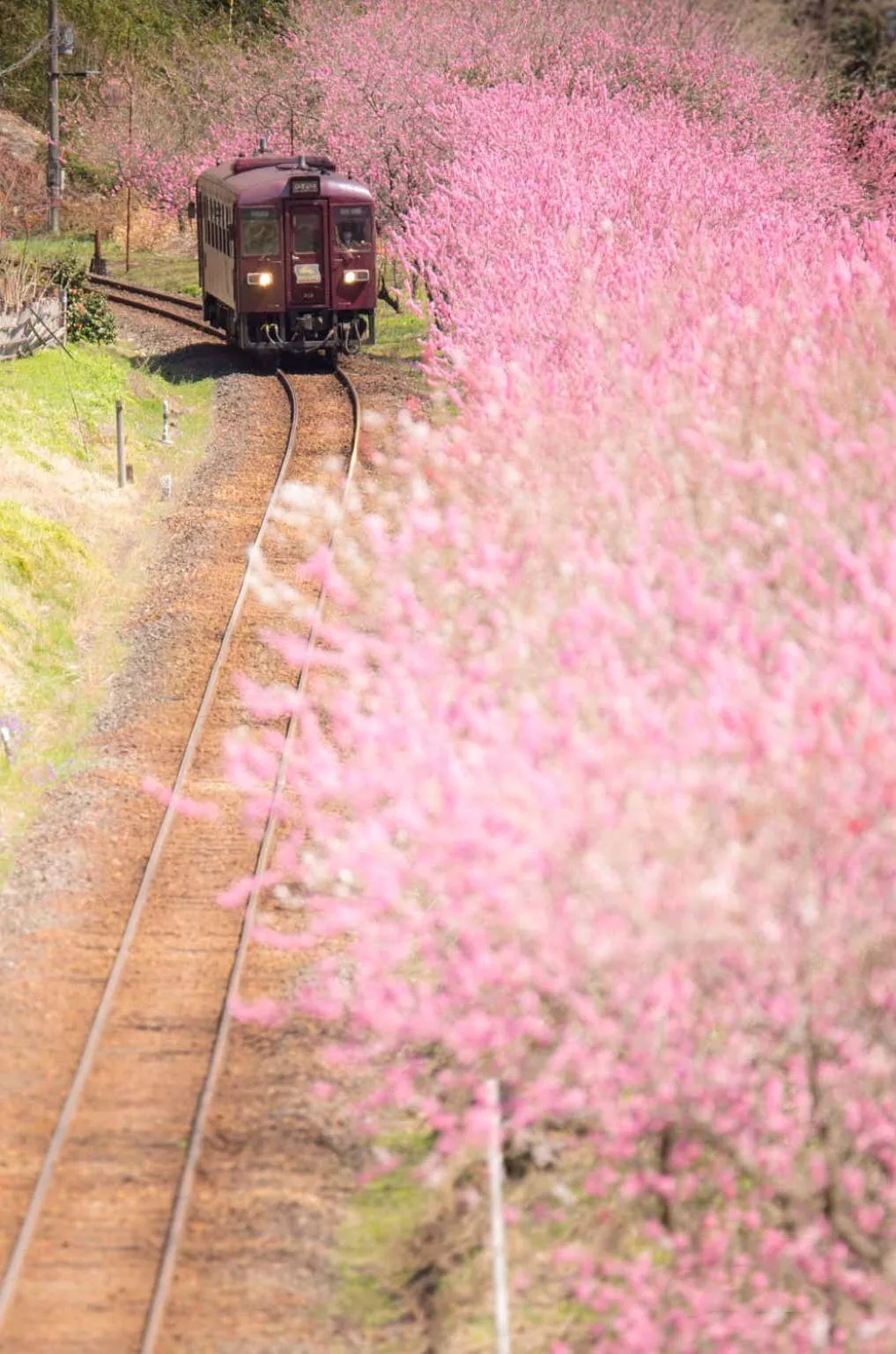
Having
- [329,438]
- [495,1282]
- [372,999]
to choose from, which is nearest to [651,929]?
[372,999]

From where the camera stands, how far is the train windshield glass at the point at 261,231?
106ft

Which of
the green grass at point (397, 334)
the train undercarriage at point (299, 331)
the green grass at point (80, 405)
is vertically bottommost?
the green grass at point (397, 334)

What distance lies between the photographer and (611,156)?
3272 cm

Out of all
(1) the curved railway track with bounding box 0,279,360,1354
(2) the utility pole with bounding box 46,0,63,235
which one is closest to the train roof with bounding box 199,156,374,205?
(2) the utility pole with bounding box 46,0,63,235

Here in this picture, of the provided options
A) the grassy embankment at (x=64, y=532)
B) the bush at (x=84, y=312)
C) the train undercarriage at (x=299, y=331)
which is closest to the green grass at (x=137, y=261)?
the bush at (x=84, y=312)

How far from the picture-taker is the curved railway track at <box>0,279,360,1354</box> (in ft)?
31.8

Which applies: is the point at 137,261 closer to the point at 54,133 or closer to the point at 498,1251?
the point at 54,133

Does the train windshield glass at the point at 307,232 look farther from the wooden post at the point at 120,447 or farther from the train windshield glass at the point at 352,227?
the wooden post at the point at 120,447

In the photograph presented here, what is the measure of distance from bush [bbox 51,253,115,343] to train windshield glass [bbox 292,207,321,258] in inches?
218

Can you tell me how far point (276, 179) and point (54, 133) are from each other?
1951 centimetres

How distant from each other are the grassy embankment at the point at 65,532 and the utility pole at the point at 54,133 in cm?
1721

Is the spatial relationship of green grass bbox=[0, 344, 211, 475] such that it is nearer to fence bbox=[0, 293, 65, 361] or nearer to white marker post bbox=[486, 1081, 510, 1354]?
fence bbox=[0, 293, 65, 361]

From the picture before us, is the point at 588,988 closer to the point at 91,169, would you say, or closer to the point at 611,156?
the point at 611,156

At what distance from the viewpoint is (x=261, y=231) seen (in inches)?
1275
